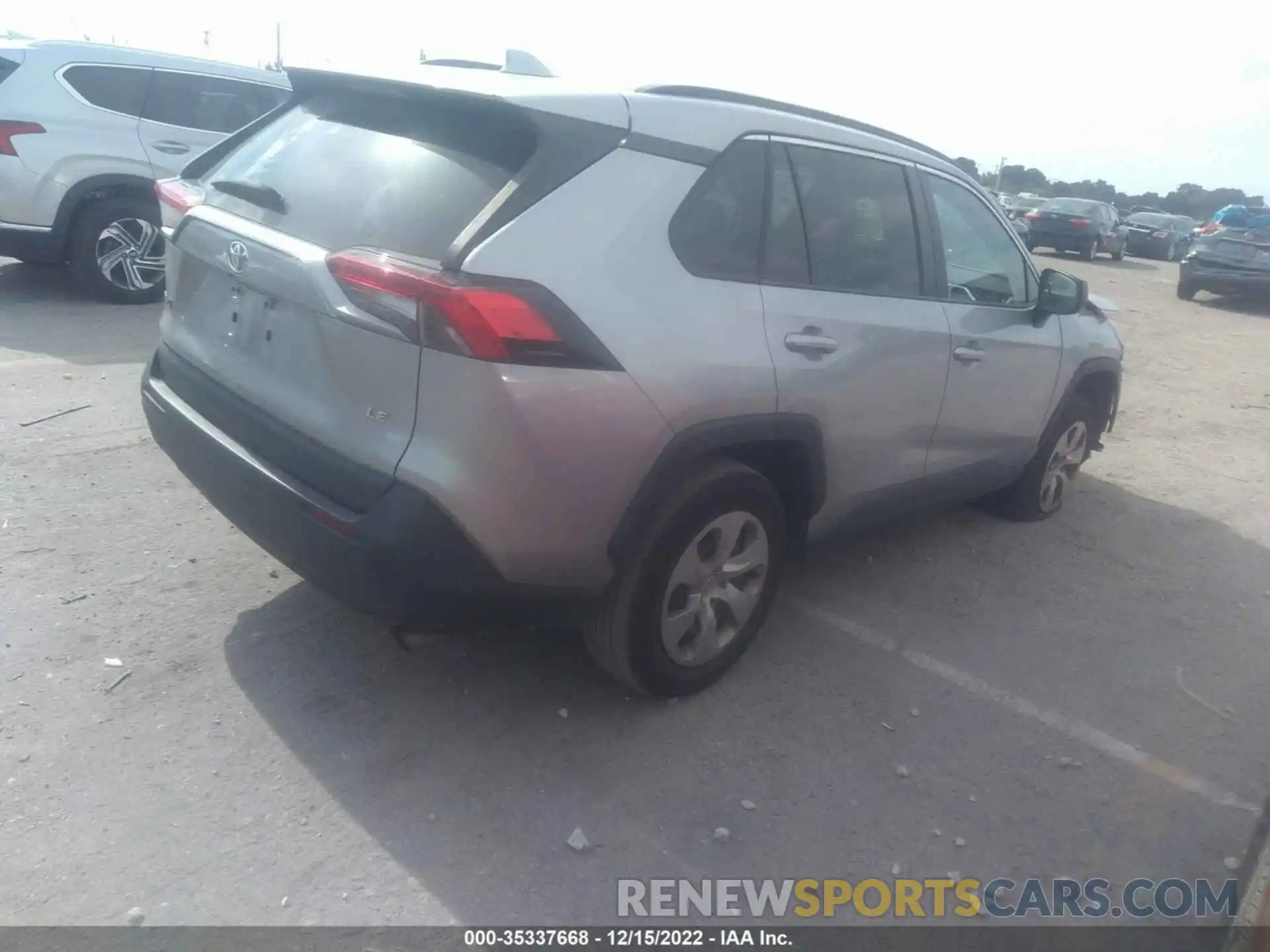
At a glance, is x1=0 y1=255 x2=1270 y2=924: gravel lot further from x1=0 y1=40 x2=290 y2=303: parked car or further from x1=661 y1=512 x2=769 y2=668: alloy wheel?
x1=0 y1=40 x2=290 y2=303: parked car

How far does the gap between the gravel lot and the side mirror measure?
4.00 ft

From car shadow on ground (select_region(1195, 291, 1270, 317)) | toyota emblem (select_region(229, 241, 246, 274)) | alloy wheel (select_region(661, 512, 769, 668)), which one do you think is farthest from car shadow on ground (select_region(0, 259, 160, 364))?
car shadow on ground (select_region(1195, 291, 1270, 317))

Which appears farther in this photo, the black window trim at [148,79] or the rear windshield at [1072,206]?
the rear windshield at [1072,206]

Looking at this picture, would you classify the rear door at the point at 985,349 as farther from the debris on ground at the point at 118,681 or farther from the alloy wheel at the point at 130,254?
the alloy wheel at the point at 130,254

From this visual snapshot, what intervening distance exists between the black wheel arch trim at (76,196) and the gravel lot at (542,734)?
3.24 metres

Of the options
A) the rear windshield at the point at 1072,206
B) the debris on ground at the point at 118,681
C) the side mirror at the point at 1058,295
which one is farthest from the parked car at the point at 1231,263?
the debris on ground at the point at 118,681

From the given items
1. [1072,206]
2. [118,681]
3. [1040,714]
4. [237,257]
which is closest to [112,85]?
[237,257]

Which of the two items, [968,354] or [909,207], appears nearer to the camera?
[909,207]

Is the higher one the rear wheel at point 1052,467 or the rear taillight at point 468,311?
the rear taillight at point 468,311

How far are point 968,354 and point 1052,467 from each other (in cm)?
159

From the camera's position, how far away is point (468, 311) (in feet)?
8.44

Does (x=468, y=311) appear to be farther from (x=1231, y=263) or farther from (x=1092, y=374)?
(x=1231, y=263)

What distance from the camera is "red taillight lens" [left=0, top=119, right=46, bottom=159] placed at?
743 cm

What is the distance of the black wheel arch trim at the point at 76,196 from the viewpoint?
25.2 ft
